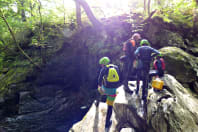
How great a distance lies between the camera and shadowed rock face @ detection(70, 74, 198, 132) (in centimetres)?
310

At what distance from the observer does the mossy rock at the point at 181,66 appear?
6879 mm

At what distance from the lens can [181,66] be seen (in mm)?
7105

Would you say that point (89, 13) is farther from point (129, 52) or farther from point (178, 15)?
A: point (178, 15)

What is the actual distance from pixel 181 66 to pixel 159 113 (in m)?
5.21

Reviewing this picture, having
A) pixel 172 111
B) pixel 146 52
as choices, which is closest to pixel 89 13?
pixel 146 52

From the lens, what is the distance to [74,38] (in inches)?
484

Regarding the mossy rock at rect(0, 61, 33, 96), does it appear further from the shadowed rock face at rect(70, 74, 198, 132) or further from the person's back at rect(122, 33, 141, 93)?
the person's back at rect(122, 33, 141, 93)

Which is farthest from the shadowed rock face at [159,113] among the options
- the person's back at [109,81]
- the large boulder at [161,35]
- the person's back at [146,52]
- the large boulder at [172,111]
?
the large boulder at [161,35]

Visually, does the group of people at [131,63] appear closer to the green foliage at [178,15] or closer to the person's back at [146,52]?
the person's back at [146,52]

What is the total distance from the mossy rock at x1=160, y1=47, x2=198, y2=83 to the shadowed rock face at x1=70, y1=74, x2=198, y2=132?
293 centimetres

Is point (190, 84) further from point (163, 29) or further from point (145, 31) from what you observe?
point (145, 31)

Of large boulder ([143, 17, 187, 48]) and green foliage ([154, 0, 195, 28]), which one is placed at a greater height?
green foliage ([154, 0, 195, 28])

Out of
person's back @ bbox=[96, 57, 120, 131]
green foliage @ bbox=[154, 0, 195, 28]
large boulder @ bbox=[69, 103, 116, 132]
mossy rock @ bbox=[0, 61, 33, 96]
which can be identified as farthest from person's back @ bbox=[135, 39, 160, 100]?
mossy rock @ bbox=[0, 61, 33, 96]

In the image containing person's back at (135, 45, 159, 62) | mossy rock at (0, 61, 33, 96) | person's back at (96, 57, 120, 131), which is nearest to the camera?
person's back at (96, 57, 120, 131)
